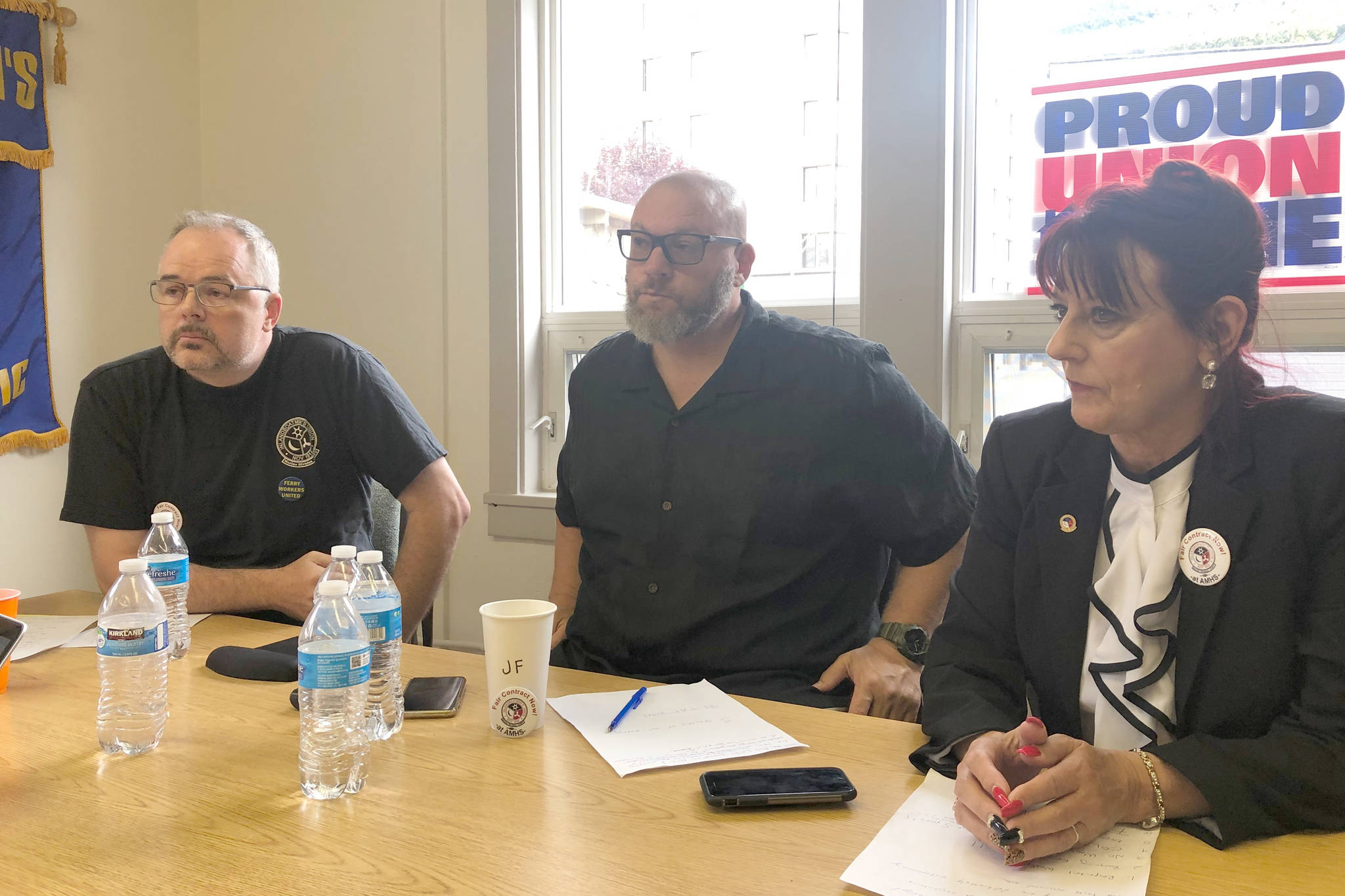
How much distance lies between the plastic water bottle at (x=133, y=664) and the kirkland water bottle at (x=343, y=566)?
202 mm

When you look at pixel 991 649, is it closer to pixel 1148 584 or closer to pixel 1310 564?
pixel 1148 584

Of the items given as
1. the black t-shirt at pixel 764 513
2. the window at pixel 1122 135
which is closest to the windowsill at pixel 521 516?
the black t-shirt at pixel 764 513

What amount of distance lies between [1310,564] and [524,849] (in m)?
0.92

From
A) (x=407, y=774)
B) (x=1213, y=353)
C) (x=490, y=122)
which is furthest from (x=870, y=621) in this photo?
(x=490, y=122)

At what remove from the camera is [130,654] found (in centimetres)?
A: 112

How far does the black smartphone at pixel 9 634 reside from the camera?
1.30m

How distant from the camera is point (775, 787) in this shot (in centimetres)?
101

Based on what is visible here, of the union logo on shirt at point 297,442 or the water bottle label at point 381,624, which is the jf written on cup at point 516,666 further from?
the union logo on shirt at point 297,442

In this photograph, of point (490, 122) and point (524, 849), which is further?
point (490, 122)

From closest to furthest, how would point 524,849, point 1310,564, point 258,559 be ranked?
point 524,849 → point 1310,564 → point 258,559

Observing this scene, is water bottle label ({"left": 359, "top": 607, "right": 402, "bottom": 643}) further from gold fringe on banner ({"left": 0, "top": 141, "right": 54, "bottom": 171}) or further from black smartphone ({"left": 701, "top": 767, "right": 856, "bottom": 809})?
gold fringe on banner ({"left": 0, "top": 141, "right": 54, "bottom": 171})

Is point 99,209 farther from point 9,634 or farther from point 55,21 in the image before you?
point 9,634

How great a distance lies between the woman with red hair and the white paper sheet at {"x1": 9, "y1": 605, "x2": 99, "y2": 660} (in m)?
1.44

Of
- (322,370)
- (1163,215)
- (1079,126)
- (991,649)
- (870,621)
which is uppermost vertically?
(1079,126)
